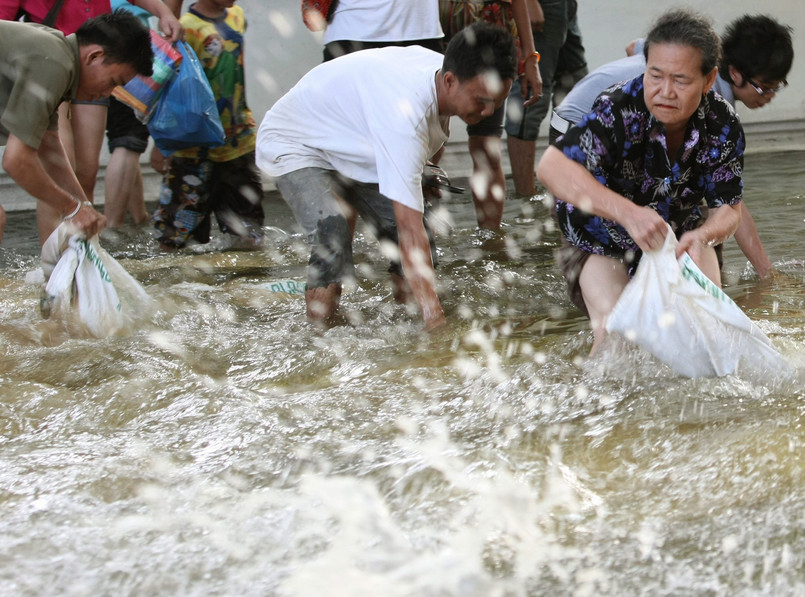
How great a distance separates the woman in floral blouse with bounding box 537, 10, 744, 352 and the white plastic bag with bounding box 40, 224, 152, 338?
1.70m

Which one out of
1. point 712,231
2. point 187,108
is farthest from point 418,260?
point 187,108

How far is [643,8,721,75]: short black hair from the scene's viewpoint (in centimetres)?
287

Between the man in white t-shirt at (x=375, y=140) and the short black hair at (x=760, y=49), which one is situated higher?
the short black hair at (x=760, y=49)

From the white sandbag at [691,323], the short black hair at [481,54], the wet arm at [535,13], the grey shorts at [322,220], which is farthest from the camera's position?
the wet arm at [535,13]

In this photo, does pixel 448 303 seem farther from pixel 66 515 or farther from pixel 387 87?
pixel 66 515

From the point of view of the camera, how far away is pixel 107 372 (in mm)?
3299

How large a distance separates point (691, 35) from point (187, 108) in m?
2.75

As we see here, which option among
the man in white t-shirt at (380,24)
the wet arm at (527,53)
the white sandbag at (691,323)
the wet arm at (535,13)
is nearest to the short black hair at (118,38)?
the man in white t-shirt at (380,24)

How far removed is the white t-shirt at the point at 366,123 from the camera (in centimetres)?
355

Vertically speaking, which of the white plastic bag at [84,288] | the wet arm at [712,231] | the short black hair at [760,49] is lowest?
the white plastic bag at [84,288]

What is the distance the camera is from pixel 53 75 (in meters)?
3.61

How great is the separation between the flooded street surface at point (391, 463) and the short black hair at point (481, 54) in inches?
36.8

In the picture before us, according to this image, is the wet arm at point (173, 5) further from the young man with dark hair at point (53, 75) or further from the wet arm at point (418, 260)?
the wet arm at point (418, 260)

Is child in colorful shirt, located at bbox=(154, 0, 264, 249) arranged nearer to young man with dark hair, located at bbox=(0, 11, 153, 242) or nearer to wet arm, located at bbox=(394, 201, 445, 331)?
young man with dark hair, located at bbox=(0, 11, 153, 242)
